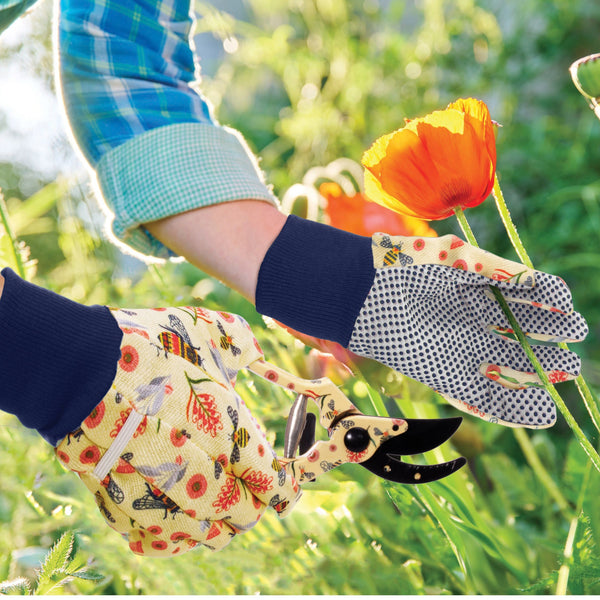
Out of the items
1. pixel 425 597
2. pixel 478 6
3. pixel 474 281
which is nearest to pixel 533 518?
pixel 425 597

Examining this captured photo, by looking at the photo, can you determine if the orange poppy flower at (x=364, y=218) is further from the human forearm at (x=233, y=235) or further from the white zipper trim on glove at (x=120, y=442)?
the white zipper trim on glove at (x=120, y=442)

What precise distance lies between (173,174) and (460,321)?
0.46ft

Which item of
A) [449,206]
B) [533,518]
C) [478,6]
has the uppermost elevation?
[478,6]

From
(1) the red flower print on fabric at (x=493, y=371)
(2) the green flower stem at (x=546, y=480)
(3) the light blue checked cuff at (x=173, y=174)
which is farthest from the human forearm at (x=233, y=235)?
(2) the green flower stem at (x=546, y=480)

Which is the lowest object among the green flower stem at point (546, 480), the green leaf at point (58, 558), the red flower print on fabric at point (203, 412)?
the green flower stem at point (546, 480)

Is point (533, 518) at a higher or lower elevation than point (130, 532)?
lower

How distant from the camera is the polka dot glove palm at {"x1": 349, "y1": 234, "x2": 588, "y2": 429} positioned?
25cm

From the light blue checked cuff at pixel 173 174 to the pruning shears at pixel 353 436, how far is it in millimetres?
79

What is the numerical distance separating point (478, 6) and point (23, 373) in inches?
32.1

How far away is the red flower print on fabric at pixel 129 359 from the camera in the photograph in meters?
0.20

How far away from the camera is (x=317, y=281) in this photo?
25 cm

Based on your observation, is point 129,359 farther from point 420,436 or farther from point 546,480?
point 546,480

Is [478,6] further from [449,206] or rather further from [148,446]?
[148,446]

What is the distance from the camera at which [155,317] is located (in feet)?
0.73
